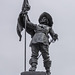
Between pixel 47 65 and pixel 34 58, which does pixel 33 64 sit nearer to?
pixel 34 58

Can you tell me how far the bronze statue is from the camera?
1418 centimetres

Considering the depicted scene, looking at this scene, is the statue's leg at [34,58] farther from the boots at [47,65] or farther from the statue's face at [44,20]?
the statue's face at [44,20]

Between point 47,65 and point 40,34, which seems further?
point 40,34

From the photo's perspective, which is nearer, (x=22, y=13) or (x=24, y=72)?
(x=24, y=72)

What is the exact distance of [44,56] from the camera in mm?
14242

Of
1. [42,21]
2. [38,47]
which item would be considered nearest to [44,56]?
[38,47]

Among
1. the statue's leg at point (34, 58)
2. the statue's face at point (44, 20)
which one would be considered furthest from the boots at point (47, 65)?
the statue's face at point (44, 20)

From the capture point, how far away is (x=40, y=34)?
14359mm

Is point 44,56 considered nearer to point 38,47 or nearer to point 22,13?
point 38,47

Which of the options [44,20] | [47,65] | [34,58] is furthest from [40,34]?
[47,65]

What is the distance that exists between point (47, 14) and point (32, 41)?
3.94ft

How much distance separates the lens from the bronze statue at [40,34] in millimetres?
14180

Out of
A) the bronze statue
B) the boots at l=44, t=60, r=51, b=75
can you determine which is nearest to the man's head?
the bronze statue

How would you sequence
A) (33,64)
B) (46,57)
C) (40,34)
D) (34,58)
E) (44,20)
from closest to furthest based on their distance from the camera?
(33,64) < (34,58) < (46,57) < (40,34) < (44,20)
